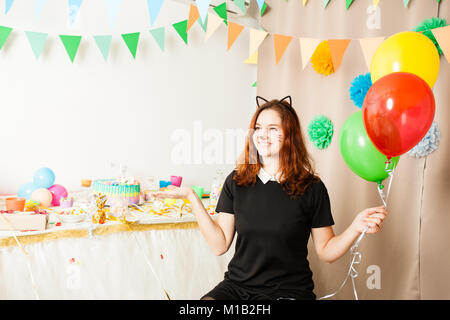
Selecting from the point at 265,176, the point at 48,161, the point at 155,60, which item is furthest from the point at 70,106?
the point at 265,176

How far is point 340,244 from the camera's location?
1.32 metres

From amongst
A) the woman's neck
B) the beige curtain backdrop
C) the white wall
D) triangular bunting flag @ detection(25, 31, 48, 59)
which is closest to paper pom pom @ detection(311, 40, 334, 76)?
the beige curtain backdrop

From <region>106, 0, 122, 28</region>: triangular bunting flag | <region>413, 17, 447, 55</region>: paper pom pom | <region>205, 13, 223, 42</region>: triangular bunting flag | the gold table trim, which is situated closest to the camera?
the gold table trim

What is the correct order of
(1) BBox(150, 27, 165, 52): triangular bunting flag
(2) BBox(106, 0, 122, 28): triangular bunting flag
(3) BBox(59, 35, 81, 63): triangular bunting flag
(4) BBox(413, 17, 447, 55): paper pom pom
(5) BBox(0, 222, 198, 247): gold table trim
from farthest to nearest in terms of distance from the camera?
(1) BBox(150, 27, 165, 52): triangular bunting flag → (3) BBox(59, 35, 81, 63): triangular bunting flag → (2) BBox(106, 0, 122, 28): triangular bunting flag → (4) BBox(413, 17, 447, 55): paper pom pom → (5) BBox(0, 222, 198, 247): gold table trim

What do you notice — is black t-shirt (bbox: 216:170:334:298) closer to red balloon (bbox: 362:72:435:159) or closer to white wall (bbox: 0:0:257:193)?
red balloon (bbox: 362:72:435:159)

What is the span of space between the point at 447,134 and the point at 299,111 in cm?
98

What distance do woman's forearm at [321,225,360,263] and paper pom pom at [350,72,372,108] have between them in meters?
0.91

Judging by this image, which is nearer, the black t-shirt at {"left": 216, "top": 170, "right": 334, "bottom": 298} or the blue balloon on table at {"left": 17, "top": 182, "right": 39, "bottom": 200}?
the black t-shirt at {"left": 216, "top": 170, "right": 334, "bottom": 298}

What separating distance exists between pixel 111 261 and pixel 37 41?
1.31m

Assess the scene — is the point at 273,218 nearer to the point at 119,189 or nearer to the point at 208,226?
the point at 208,226

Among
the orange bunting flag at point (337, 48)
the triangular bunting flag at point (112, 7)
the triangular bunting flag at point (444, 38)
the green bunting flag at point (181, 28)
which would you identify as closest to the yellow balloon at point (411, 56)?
the triangular bunting flag at point (444, 38)

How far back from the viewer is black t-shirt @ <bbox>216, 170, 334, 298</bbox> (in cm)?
135

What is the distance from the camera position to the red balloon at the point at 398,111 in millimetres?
1187

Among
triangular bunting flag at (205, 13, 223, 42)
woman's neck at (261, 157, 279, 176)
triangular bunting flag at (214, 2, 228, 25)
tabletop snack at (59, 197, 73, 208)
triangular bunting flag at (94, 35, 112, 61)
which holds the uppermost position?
triangular bunting flag at (214, 2, 228, 25)
